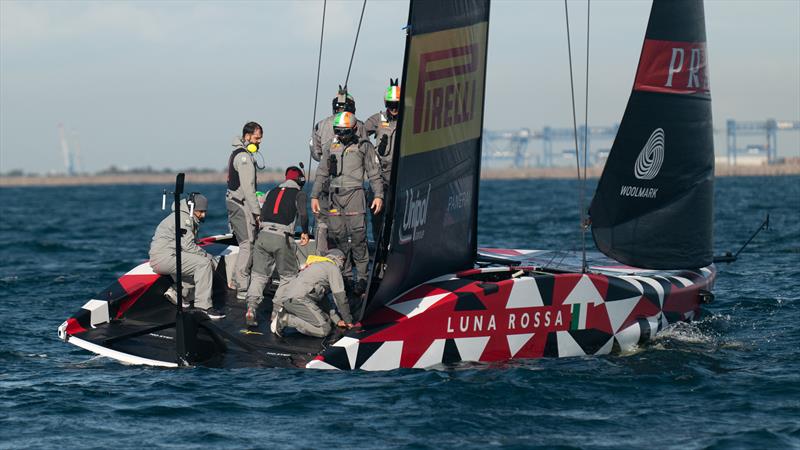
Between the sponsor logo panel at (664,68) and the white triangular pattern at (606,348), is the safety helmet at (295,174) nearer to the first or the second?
the white triangular pattern at (606,348)

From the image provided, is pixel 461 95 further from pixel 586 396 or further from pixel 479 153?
pixel 586 396

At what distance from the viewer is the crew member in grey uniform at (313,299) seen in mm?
9898

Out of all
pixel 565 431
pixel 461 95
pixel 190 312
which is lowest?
pixel 565 431

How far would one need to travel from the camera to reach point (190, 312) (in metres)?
9.66

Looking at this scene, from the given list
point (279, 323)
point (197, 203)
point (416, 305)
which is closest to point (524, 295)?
point (416, 305)

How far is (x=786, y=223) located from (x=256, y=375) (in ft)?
79.6

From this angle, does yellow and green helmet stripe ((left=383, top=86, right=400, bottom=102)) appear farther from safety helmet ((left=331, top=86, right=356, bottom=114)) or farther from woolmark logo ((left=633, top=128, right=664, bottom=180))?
woolmark logo ((left=633, top=128, right=664, bottom=180))

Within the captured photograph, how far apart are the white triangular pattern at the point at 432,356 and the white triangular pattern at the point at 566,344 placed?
1196 millimetres

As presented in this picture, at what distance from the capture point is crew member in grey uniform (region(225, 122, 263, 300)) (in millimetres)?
11086

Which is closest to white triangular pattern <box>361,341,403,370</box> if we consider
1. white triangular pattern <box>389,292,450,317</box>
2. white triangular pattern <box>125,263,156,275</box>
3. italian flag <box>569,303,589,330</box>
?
white triangular pattern <box>389,292,450,317</box>

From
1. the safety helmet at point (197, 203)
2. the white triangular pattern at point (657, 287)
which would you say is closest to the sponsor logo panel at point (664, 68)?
the white triangular pattern at point (657, 287)

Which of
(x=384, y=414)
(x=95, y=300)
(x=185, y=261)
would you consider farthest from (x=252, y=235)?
(x=384, y=414)

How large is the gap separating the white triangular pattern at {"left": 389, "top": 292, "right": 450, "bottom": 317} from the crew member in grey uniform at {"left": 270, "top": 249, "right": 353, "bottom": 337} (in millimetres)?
529

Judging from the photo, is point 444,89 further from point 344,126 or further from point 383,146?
point 383,146
